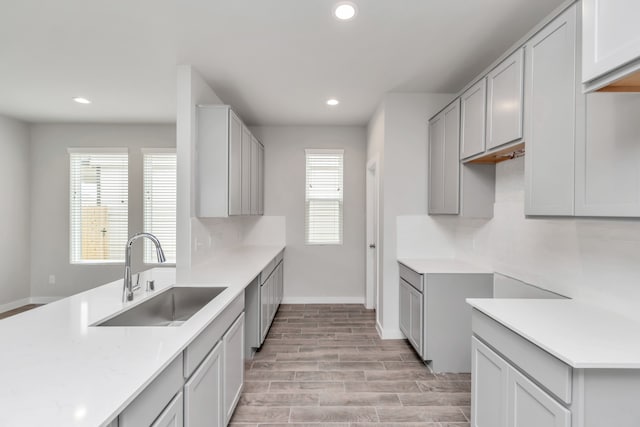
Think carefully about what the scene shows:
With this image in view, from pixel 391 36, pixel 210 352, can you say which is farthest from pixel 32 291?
pixel 391 36

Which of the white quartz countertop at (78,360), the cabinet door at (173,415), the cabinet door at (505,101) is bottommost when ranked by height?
the cabinet door at (173,415)

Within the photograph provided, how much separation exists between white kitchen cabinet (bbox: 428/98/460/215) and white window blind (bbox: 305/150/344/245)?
172 cm

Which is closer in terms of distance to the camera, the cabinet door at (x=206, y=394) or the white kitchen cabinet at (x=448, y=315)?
the cabinet door at (x=206, y=394)

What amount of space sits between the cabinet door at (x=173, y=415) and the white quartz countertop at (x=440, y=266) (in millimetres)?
2148

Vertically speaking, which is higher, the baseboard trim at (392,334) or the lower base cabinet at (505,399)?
the lower base cabinet at (505,399)

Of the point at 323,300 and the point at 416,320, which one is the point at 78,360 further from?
the point at 323,300

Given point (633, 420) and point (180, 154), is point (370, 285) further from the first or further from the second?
point (633, 420)

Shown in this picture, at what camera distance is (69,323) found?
1.50m

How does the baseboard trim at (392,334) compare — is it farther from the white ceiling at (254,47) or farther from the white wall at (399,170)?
the white ceiling at (254,47)

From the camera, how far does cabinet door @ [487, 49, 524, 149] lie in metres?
1.96

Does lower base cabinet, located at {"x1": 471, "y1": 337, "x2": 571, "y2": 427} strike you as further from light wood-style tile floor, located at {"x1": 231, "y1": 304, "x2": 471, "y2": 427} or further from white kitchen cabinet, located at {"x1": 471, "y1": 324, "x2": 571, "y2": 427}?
light wood-style tile floor, located at {"x1": 231, "y1": 304, "x2": 471, "y2": 427}

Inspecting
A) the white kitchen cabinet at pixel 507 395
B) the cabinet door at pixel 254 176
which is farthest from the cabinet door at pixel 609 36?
the cabinet door at pixel 254 176

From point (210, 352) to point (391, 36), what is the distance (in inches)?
96.2

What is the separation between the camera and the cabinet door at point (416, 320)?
2.87 meters
